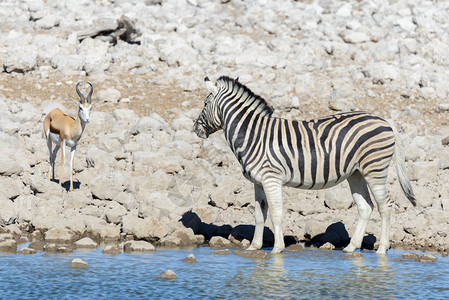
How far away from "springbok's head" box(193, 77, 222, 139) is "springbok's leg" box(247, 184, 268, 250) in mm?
1265

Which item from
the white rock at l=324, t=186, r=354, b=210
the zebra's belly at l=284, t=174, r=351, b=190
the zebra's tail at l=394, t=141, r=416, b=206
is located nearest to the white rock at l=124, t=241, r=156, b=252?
the zebra's belly at l=284, t=174, r=351, b=190

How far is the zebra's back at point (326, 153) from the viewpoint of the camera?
10375 mm

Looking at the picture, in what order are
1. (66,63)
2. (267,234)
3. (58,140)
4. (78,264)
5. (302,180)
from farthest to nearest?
(66,63) < (58,140) < (267,234) < (302,180) < (78,264)

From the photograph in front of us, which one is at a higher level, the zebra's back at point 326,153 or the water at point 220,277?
the zebra's back at point 326,153

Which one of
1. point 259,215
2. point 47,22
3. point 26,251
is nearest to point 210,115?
point 259,215

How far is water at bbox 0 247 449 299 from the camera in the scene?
782cm

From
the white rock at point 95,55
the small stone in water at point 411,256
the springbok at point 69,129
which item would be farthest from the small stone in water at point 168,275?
the white rock at point 95,55

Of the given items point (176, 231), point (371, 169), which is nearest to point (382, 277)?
point (371, 169)

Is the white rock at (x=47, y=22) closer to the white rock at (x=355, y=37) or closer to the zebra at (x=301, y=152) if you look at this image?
the white rock at (x=355, y=37)

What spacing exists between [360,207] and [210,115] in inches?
108

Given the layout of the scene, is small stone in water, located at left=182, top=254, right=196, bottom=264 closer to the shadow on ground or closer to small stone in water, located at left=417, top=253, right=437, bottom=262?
the shadow on ground

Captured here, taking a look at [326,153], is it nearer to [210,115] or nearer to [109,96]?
[210,115]

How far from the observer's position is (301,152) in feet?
34.1

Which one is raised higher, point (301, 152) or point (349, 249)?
point (301, 152)
